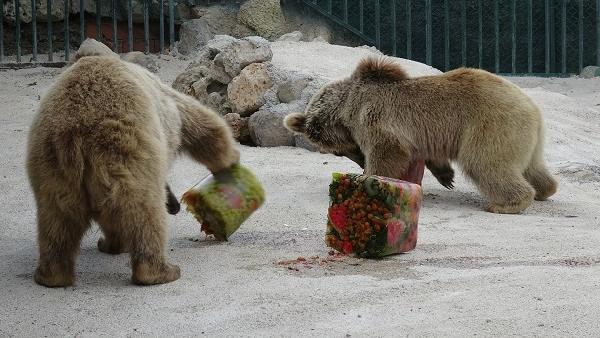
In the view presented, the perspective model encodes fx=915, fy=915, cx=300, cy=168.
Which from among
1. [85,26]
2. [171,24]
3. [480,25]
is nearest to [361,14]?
[480,25]

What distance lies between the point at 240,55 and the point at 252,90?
1.46 ft

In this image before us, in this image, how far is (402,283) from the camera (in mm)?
4801

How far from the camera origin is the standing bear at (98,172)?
4.77 metres

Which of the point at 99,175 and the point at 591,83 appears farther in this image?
the point at 591,83

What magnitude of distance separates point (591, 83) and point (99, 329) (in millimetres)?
10895

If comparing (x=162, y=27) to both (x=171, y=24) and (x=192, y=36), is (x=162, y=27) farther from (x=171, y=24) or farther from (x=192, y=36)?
(x=192, y=36)

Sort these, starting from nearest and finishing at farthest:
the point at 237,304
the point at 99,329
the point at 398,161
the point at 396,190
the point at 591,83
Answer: the point at 99,329
the point at 237,304
the point at 396,190
the point at 398,161
the point at 591,83

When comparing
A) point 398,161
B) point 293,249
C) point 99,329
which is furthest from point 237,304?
point 398,161

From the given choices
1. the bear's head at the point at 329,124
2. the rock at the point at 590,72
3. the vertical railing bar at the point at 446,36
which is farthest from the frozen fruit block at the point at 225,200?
the rock at the point at 590,72

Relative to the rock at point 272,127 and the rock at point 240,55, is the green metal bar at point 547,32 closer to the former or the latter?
the rock at point 240,55

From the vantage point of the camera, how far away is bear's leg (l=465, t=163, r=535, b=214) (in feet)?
23.9

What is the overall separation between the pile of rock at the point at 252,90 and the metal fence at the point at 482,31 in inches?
176

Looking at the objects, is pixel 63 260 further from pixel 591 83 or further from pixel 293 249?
pixel 591 83

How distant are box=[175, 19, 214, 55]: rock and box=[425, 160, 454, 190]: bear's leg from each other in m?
6.11
